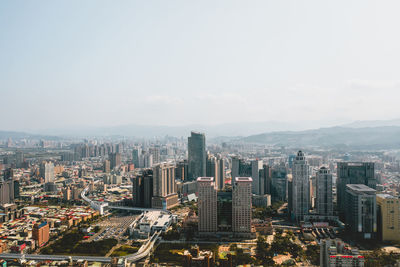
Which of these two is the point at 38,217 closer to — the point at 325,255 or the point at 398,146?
the point at 325,255

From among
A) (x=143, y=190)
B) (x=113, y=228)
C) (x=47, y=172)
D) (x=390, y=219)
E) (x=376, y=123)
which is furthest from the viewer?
(x=376, y=123)

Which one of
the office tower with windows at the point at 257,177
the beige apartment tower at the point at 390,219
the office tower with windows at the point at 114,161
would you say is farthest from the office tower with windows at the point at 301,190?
the office tower with windows at the point at 114,161

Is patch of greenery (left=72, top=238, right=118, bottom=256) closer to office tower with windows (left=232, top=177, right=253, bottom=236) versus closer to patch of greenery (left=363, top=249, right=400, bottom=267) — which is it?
office tower with windows (left=232, top=177, right=253, bottom=236)

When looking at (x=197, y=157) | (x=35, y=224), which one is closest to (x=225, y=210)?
(x=35, y=224)

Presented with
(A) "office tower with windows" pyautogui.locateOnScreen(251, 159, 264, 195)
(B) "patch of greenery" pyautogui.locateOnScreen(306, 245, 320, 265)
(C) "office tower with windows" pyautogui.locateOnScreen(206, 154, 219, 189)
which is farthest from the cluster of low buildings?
(B) "patch of greenery" pyautogui.locateOnScreen(306, 245, 320, 265)

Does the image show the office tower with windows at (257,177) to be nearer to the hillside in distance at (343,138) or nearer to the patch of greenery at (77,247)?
the patch of greenery at (77,247)

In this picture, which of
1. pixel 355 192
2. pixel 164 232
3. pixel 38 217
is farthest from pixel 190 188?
pixel 355 192

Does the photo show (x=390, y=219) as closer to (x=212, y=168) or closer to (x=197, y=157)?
(x=212, y=168)
